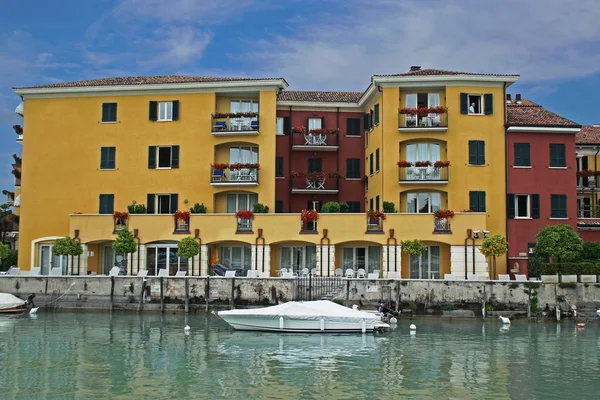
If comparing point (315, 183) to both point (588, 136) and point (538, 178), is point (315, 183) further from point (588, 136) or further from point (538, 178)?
point (588, 136)

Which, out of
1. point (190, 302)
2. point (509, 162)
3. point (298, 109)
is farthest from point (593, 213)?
point (190, 302)

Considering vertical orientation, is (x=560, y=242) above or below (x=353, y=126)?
below

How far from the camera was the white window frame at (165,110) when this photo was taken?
50562 mm

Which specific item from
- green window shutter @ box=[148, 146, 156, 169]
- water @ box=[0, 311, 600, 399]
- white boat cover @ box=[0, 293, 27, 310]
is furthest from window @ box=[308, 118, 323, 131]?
white boat cover @ box=[0, 293, 27, 310]

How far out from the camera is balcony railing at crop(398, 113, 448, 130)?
47.5m

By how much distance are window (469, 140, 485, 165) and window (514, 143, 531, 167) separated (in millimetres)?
2182

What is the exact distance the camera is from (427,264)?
46188 millimetres

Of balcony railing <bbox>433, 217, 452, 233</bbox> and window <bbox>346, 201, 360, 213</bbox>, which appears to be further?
window <bbox>346, 201, 360, 213</bbox>

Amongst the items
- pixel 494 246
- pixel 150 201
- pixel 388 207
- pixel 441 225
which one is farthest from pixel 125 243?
pixel 494 246

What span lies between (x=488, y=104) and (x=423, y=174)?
6414 millimetres

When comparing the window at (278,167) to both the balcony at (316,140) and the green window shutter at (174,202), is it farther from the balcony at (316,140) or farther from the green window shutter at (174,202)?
the green window shutter at (174,202)

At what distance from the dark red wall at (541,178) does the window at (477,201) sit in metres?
1.94

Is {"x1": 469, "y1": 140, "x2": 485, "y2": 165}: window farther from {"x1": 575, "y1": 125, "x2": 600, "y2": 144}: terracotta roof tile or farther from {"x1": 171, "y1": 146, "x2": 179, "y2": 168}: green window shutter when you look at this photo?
{"x1": 171, "y1": 146, "x2": 179, "y2": 168}: green window shutter

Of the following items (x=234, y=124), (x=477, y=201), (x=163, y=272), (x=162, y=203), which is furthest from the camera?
(x=162, y=203)
